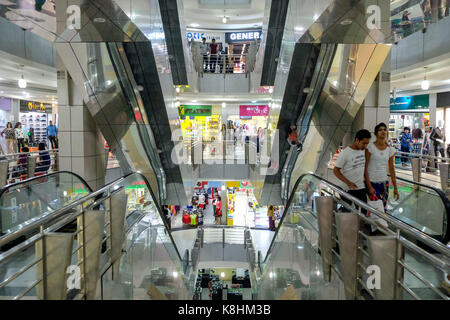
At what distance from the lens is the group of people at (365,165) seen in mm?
3900

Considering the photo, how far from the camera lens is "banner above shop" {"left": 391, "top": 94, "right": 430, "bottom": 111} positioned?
52.5ft

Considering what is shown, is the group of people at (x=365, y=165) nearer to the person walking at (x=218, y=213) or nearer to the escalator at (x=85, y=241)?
the escalator at (x=85, y=241)

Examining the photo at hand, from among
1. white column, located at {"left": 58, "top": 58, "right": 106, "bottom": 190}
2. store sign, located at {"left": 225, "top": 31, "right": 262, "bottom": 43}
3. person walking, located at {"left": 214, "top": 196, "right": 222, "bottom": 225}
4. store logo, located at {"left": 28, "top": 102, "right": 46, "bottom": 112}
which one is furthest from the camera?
store sign, located at {"left": 225, "top": 31, "right": 262, "bottom": 43}

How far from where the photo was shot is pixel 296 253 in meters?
4.94

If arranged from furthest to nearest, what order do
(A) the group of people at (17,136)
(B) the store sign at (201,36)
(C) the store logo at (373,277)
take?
1. (B) the store sign at (201,36)
2. (A) the group of people at (17,136)
3. (C) the store logo at (373,277)

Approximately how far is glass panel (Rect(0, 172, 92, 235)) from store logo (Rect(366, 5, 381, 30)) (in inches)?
173

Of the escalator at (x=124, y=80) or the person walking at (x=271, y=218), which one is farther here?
the person walking at (x=271, y=218)

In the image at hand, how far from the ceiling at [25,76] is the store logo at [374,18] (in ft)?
26.1

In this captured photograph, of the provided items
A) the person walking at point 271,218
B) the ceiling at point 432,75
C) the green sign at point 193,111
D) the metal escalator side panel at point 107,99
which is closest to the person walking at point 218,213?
the person walking at point 271,218

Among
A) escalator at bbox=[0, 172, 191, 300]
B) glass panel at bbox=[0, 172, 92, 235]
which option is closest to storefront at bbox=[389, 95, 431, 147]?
escalator at bbox=[0, 172, 191, 300]

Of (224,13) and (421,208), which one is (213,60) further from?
(421,208)

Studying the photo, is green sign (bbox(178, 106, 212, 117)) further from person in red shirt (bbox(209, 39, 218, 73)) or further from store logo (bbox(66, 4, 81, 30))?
store logo (bbox(66, 4, 81, 30))
